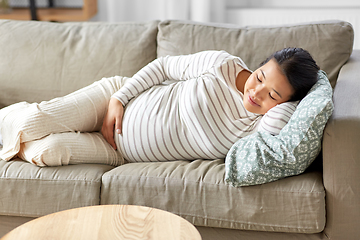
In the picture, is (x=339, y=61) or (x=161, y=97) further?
(x=339, y=61)

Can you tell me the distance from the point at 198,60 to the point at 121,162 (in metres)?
0.48

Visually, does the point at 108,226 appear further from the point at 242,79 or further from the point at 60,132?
the point at 242,79

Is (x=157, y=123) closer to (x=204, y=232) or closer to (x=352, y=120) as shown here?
(x=204, y=232)

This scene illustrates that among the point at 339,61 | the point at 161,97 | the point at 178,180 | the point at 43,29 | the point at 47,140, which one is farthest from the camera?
the point at 43,29

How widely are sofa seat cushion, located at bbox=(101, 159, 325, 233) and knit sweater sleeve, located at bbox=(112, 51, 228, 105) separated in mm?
349

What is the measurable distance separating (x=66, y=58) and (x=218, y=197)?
3.25 feet

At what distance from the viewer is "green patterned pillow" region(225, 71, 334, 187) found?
1.13 meters

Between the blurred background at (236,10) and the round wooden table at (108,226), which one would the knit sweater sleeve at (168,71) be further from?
the blurred background at (236,10)

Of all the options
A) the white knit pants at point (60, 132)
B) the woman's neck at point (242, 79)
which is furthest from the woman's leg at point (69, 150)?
the woman's neck at point (242, 79)

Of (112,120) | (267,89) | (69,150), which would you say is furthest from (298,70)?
(69,150)

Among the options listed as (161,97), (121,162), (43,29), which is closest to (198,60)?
(161,97)

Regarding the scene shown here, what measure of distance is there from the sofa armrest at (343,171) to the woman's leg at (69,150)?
2.43 feet

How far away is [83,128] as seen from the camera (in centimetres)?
152

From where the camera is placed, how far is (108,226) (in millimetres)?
907
